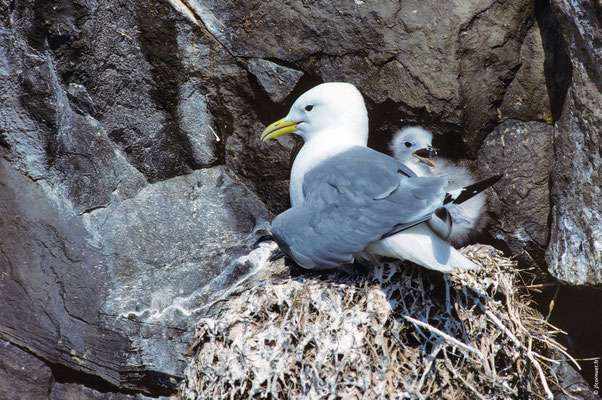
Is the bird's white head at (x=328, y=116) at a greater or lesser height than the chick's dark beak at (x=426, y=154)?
greater

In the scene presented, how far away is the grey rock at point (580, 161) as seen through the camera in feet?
9.14

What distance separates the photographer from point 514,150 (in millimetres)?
3223

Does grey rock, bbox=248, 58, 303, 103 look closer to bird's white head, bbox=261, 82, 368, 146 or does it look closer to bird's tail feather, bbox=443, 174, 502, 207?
bird's white head, bbox=261, 82, 368, 146

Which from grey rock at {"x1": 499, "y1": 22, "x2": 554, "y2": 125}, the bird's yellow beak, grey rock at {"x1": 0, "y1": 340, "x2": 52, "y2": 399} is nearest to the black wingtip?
grey rock at {"x1": 499, "y1": 22, "x2": 554, "y2": 125}

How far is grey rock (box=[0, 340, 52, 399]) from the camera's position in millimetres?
3045

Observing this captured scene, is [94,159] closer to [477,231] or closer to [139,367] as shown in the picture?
[139,367]

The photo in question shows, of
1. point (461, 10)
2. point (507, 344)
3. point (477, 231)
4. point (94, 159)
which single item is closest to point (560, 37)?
point (461, 10)

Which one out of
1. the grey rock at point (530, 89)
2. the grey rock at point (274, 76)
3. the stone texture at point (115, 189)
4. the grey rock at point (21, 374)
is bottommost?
the grey rock at point (21, 374)

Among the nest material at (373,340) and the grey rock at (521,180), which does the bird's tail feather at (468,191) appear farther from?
the grey rock at (521,180)

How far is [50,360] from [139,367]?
0.41 metres

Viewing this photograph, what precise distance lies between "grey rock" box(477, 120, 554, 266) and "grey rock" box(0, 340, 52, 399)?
226 centimetres

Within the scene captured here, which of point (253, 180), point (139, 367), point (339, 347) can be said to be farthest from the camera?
point (253, 180)

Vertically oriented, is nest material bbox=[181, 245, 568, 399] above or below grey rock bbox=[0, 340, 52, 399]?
above

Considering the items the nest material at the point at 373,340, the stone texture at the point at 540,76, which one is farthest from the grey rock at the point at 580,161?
the nest material at the point at 373,340
